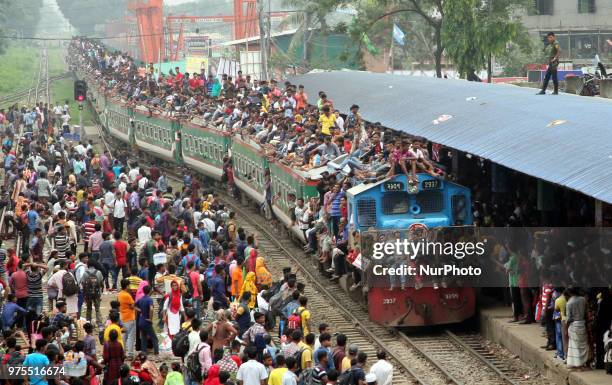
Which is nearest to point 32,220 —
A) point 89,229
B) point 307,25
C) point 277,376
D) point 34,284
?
point 89,229

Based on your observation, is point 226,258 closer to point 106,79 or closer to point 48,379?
point 48,379

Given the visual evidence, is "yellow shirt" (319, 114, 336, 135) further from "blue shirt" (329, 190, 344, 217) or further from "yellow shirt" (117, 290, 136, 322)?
"yellow shirt" (117, 290, 136, 322)

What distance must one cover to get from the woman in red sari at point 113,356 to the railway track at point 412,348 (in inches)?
176

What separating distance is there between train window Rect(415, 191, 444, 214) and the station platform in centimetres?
206

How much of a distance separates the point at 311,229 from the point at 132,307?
7583 millimetres

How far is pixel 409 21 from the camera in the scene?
66000mm

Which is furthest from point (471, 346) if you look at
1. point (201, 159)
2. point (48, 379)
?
point (201, 159)

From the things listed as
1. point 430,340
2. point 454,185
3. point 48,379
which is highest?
point 454,185

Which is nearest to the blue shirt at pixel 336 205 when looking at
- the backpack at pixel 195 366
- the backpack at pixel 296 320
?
the backpack at pixel 296 320

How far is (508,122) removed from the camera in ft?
66.6

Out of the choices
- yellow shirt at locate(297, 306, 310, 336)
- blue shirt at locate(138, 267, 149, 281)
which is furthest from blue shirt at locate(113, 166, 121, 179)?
yellow shirt at locate(297, 306, 310, 336)

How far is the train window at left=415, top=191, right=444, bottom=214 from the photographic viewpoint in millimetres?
19203

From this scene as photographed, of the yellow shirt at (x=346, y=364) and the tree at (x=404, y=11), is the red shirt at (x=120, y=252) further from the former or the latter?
the tree at (x=404, y=11)

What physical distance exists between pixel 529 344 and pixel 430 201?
3233 millimetres
